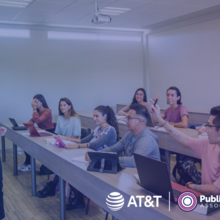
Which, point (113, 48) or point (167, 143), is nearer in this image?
point (167, 143)

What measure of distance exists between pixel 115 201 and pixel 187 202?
1.55ft

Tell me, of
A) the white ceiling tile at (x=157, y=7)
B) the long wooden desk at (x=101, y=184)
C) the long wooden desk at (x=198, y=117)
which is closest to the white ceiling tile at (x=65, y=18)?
the white ceiling tile at (x=157, y=7)

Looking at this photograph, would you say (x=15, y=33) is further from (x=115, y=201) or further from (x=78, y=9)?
(x=115, y=201)

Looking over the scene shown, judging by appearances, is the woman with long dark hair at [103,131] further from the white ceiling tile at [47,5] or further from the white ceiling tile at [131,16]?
the white ceiling tile at [131,16]

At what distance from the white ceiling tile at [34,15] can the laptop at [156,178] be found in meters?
3.94

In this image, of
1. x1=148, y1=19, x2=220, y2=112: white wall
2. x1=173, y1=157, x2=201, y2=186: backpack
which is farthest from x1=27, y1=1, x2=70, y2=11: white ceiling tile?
x1=173, y1=157, x2=201, y2=186: backpack

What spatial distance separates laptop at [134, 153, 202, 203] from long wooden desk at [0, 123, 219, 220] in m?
0.06

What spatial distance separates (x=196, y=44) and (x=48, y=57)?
3182 mm

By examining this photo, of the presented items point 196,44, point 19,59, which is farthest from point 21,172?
point 196,44

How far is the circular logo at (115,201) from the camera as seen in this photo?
5.41ft

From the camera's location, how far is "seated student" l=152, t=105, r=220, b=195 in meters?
1.61

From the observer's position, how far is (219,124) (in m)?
1.61

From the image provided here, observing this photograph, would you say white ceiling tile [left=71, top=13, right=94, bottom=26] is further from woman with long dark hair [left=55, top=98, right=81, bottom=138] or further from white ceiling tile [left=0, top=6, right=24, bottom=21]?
woman with long dark hair [left=55, top=98, right=81, bottom=138]

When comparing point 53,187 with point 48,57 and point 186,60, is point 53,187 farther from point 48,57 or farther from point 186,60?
point 186,60
